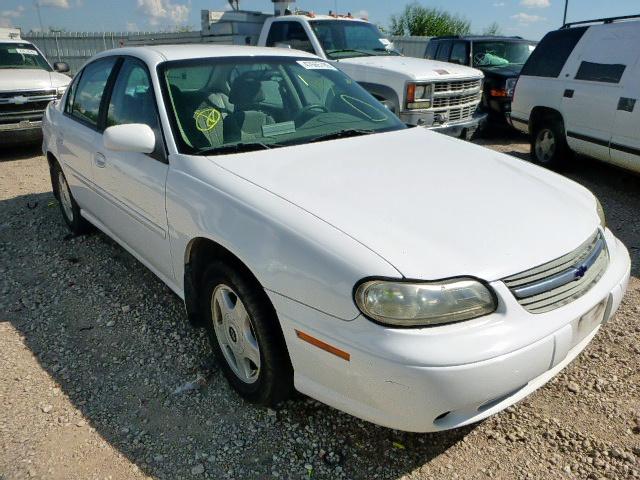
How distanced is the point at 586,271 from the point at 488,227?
19.5 inches

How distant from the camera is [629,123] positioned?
5461 millimetres

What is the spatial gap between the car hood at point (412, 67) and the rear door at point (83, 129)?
13.4 feet

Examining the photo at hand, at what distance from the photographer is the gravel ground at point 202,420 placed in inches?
90.4

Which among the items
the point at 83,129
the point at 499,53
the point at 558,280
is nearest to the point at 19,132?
the point at 83,129

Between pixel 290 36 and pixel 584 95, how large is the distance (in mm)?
4484

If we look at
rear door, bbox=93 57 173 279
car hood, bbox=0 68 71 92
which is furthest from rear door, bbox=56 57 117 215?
car hood, bbox=0 68 71 92

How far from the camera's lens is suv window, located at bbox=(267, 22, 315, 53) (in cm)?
817

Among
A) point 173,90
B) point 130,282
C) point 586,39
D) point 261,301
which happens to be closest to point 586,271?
point 261,301

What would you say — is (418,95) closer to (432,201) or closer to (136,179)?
(136,179)

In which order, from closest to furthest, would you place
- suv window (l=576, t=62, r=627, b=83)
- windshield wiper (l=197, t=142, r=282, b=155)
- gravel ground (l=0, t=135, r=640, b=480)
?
gravel ground (l=0, t=135, r=640, b=480)
windshield wiper (l=197, t=142, r=282, b=155)
suv window (l=576, t=62, r=627, b=83)

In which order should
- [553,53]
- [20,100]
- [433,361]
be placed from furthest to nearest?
[20,100] < [553,53] < [433,361]

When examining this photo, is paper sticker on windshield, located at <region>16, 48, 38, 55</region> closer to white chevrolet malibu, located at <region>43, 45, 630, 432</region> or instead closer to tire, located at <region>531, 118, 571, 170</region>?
white chevrolet malibu, located at <region>43, 45, 630, 432</region>

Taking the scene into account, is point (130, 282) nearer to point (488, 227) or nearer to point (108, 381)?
point (108, 381)

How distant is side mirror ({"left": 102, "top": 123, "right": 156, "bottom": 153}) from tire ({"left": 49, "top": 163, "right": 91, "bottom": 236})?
191 cm
